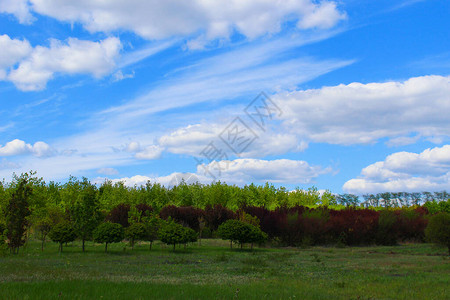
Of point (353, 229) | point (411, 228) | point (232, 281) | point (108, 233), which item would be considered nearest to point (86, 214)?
point (108, 233)

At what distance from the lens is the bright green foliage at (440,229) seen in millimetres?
19778

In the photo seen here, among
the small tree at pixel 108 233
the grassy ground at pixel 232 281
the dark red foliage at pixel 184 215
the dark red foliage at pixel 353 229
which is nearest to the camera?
the grassy ground at pixel 232 281

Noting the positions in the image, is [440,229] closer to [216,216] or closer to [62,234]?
[216,216]

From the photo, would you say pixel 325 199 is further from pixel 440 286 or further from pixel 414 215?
pixel 440 286

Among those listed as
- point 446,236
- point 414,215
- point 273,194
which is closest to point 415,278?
point 446,236

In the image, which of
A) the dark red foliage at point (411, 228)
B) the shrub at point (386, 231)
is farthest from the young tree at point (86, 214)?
the dark red foliage at point (411, 228)

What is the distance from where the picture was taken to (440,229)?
65.3 ft

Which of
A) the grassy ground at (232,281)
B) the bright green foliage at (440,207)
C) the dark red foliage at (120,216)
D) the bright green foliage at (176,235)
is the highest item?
the bright green foliage at (440,207)

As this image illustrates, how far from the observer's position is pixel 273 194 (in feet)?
183

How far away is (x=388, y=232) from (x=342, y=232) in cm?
413

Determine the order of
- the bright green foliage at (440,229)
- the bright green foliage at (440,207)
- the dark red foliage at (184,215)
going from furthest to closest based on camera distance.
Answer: the bright green foliage at (440,207) < the dark red foliage at (184,215) < the bright green foliage at (440,229)

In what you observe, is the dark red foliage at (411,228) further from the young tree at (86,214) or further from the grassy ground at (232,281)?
the young tree at (86,214)

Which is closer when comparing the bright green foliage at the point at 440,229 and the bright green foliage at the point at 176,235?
the bright green foliage at the point at 440,229

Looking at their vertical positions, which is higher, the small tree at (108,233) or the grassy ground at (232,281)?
the small tree at (108,233)
